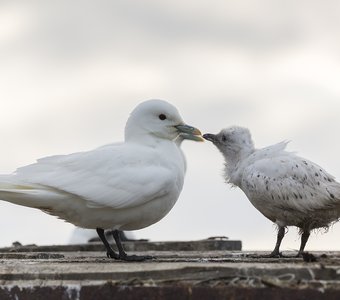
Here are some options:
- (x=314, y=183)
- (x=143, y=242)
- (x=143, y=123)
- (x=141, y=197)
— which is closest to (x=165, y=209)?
(x=141, y=197)

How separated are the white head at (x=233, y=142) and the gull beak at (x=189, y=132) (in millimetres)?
847

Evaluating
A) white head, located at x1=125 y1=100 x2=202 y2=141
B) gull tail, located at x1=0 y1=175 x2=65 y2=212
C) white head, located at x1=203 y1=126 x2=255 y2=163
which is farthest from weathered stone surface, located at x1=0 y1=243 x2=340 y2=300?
white head, located at x1=203 y1=126 x2=255 y2=163

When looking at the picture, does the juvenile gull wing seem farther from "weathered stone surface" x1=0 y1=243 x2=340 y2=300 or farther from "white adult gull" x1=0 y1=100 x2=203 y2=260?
"weathered stone surface" x1=0 y1=243 x2=340 y2=300

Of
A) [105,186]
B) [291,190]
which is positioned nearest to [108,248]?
[105,186]

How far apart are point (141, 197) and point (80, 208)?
49cm

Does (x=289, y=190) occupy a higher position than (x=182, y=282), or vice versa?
(x=289, y=190)

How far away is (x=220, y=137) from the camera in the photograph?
30.5 ft

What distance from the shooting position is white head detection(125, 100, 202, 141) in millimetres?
8039

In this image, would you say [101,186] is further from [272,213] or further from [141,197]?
[272,213]

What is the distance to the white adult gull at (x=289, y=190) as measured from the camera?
26.5ft

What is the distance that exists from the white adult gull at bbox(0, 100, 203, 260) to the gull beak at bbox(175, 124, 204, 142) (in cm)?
Answer: 37

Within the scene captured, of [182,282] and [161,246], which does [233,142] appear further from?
[161,246]

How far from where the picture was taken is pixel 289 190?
319 inches

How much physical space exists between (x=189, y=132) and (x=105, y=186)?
122 cm
